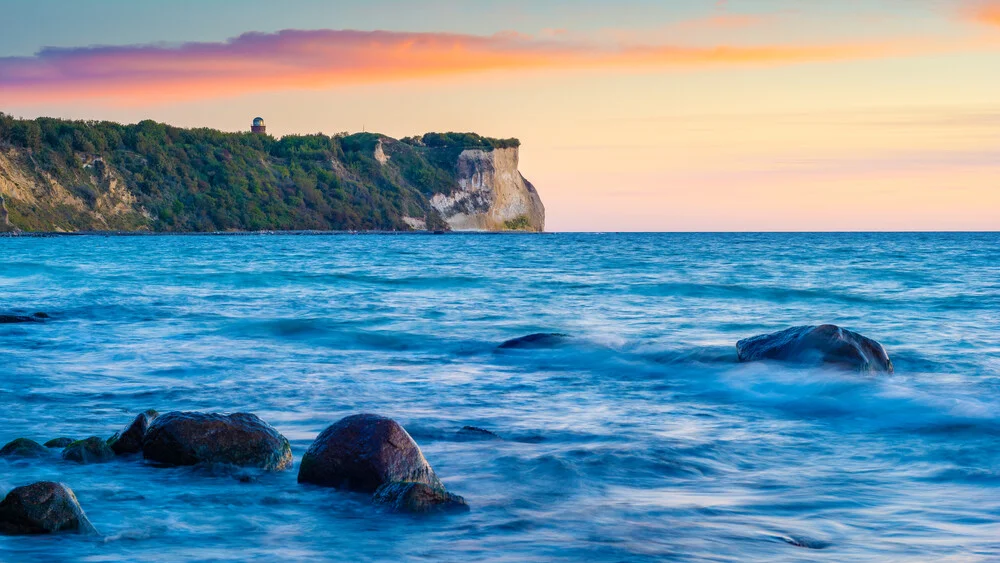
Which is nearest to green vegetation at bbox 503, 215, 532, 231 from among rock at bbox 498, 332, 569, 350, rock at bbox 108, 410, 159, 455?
rock at bbox 498, 332, 569, 350

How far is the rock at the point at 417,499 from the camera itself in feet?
18.4

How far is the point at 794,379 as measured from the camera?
11.0 metres

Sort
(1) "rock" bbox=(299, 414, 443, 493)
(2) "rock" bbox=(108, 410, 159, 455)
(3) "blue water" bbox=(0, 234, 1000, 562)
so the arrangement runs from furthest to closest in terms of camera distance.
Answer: (2) "rock" bbox=(108, 410, 159, 455)
(1) "rock" bbox=(299, 414, 443, 493)
(3) "blue water" bbox=(0, 234, 1000, 562)

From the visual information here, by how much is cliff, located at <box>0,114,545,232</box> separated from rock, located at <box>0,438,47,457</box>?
9544 cm

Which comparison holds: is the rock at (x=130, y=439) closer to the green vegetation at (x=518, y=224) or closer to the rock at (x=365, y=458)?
the rock at (x=365, y=458)

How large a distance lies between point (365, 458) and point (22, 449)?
269 centimetres

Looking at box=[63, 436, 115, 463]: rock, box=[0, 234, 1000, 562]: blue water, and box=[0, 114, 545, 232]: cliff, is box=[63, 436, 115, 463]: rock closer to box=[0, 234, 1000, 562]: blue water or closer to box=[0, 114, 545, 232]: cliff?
box=[0, 234, 1000, 562]: blue water

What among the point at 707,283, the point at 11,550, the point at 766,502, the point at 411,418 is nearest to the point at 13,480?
the point at 11,550

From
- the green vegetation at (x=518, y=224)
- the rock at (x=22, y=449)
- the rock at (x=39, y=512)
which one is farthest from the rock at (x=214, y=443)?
the green vegetation at (x=518, y=224)

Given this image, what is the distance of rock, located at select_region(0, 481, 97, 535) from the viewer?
16.4 ft

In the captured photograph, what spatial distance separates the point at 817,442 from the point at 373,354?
7.89 meters

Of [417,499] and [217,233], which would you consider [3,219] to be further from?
[417,499]

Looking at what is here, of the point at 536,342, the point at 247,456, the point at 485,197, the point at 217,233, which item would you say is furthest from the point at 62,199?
the point at 247,456

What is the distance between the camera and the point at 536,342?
1462cm
